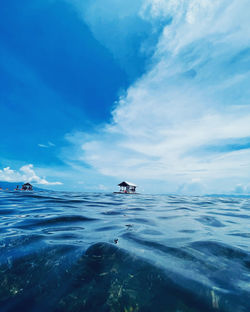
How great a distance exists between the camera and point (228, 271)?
2334mm

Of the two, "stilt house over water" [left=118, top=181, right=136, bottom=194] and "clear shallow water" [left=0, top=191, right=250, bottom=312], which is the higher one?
"stilt house over water" [left=118, top=181, right=136, bottom=194]

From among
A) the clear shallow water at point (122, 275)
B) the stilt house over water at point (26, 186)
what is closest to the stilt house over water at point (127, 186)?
the stilt house over water at point (26, 186)

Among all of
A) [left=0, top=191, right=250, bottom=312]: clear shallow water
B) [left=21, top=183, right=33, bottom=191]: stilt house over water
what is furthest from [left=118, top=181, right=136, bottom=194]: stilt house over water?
[left=0, top=191, right=250, bottom=312]: clear shallow water

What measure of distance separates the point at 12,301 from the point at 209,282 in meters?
2.39

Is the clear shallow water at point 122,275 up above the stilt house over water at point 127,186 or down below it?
below

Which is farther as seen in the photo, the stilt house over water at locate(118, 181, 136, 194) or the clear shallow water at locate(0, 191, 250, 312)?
the stilt house over water at locate(118, 181, 136, 194)

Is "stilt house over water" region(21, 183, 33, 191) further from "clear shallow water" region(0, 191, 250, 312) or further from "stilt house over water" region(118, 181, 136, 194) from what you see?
"clear shallow water" region(0, 191, 250, 312)

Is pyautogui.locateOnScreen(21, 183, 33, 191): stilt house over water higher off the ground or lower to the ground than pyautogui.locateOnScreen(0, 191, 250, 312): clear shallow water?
higher

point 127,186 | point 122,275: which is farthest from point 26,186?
point 122,275

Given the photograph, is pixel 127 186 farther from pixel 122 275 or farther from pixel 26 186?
pixel 122 275

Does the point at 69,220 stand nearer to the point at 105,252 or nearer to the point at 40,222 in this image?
the point at 40,222

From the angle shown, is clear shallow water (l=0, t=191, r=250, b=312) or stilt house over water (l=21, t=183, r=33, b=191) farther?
stilt house over water (l=21, t=183, r=33, b=191)

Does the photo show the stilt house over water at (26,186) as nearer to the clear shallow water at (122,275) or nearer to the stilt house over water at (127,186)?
the stilt house over water at (127,186)

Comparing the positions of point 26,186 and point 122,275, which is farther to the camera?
point 26,186
